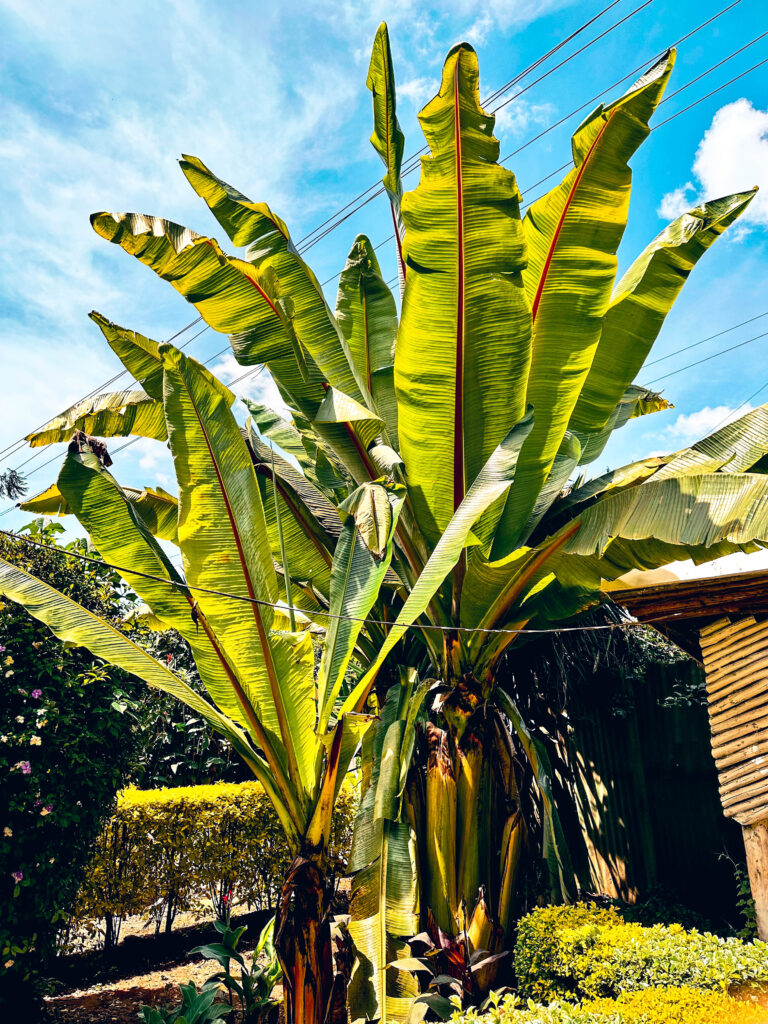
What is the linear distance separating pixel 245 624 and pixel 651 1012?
253 centimetres

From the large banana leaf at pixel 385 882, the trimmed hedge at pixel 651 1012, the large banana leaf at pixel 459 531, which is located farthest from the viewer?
the large banana leaf at pixel 385 882

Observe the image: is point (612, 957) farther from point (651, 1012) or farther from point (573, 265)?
point (573, 265)

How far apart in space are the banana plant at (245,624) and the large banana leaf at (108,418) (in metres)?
0.97

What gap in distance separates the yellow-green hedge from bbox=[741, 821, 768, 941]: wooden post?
13.2 feet

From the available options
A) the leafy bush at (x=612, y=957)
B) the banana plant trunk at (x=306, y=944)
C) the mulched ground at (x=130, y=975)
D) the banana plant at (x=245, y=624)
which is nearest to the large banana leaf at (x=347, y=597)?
the banana plant at (x=245, y=624)

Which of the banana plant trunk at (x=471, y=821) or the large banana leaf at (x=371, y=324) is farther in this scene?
the large banana leaf at (x=371, y=324)

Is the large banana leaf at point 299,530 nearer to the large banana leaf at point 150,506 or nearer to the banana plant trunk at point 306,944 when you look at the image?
the large banana leaf at point 150,506

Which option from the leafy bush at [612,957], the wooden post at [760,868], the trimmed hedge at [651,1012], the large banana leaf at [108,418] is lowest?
the trimmed hedge at [651,1012]

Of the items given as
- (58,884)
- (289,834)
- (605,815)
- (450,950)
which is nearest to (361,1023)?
(450,950)

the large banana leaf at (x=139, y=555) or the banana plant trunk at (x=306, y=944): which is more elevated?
the large banana leaf at (x=139, y=555)

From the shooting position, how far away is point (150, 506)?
16.8ft

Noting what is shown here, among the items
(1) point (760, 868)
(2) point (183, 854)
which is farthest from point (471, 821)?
(2) point (183, 854)

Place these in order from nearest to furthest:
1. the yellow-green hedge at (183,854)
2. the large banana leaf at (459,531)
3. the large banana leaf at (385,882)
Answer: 1. the large banana leaf at (459,531)
2. the large banana leaf at (385,882)
3. the yellow-green hedge at (183,854)

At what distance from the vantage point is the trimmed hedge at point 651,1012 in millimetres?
2852
